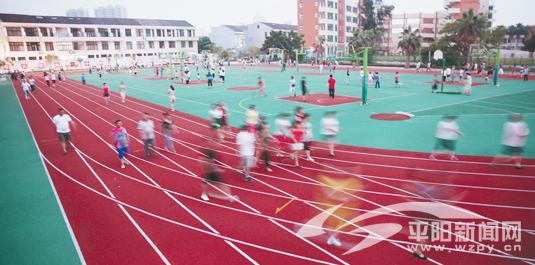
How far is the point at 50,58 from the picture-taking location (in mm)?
73562

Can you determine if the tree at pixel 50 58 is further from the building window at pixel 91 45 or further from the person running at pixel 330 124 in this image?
the person running at pixel 330 124

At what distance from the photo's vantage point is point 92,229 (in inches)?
304

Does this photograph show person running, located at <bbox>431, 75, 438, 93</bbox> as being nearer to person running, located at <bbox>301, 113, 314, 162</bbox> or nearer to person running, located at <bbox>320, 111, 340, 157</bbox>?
person running, located at <bbox>320, 111, 340, 157</bbox>

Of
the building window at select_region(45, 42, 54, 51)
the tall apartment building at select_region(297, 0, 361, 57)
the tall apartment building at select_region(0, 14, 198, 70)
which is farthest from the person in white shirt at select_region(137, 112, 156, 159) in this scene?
the building window at select_region(45, 42, 54, 51)

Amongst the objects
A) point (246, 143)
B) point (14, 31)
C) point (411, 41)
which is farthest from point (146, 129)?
point (14, 31)

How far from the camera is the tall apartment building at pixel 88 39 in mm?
73750

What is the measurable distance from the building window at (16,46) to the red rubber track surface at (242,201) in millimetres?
77304

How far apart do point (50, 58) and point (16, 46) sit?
8.18 m

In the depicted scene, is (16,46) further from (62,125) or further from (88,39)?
(62,125)

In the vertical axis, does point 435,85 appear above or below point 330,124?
above

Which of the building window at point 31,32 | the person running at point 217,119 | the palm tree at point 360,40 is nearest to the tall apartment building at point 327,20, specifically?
the palm tree at point 360,40

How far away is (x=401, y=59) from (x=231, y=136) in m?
60.6

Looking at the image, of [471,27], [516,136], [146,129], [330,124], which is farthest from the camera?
[471,27]

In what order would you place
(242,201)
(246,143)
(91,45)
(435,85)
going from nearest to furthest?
(242,201)
(246,143)
(435,85)
(91,45)
